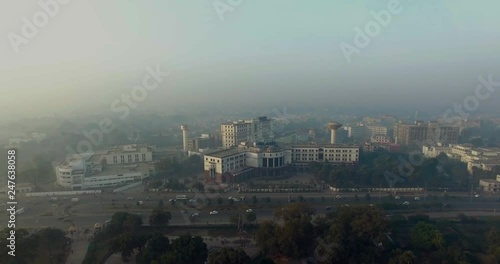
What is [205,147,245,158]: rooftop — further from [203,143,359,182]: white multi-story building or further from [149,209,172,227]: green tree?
[149,209,172,227]: green tree

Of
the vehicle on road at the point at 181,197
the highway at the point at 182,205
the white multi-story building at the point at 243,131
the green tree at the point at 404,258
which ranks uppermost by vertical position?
the white multi-story building at the point at 243,131

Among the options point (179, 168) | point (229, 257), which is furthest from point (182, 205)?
point (229, 257)

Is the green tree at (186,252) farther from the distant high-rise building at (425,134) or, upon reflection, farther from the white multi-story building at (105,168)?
the distant high-rise building at (425,134)

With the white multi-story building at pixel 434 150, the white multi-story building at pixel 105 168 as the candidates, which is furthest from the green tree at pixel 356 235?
the white multi-story building at pixel 434 150

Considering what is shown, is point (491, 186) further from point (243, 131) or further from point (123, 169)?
point (123, 169)

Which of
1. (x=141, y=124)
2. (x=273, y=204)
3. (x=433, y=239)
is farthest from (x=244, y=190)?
(x=141, y=124)

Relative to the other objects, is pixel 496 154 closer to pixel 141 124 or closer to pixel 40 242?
pixel 40 242

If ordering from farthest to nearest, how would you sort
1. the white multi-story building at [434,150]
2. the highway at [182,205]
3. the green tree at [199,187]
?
the white multi-story building at [434,150] < the green tree at [199,187] < the highway at [182,205]
